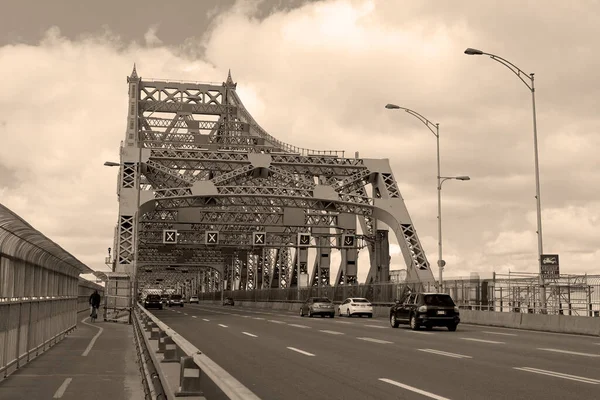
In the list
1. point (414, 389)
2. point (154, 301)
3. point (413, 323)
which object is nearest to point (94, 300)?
point (413, 323)

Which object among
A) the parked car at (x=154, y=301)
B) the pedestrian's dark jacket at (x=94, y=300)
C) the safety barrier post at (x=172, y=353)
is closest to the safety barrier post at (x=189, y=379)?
the safety barrier post at (x=172, y=353)

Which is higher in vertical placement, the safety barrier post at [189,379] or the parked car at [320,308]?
the safety barrier post at [189,379]

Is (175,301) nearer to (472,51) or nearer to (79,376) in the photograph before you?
(472,51)

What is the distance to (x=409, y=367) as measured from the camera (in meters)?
15.0

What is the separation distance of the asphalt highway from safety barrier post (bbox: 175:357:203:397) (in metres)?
3.96

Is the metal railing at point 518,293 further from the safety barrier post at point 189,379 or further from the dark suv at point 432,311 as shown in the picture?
the safety barrier post at point 189,379

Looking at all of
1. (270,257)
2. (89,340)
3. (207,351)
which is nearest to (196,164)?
(89,340)

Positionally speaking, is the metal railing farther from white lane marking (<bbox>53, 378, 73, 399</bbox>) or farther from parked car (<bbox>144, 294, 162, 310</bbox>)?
parked car (<bbox>144, 294, 162, 310</bbox>)

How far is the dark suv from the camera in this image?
29984 mm

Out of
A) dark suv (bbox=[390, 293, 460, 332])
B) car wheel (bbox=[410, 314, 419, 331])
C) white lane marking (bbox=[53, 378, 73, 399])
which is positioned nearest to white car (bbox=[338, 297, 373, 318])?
dark suv (bbox=[390, 293, 460, 332])

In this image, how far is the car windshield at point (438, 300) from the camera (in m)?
30.4

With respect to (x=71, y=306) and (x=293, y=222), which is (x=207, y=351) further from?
(x=293, y=222)

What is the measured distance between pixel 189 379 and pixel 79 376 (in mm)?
8732

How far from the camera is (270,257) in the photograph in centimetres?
11838
